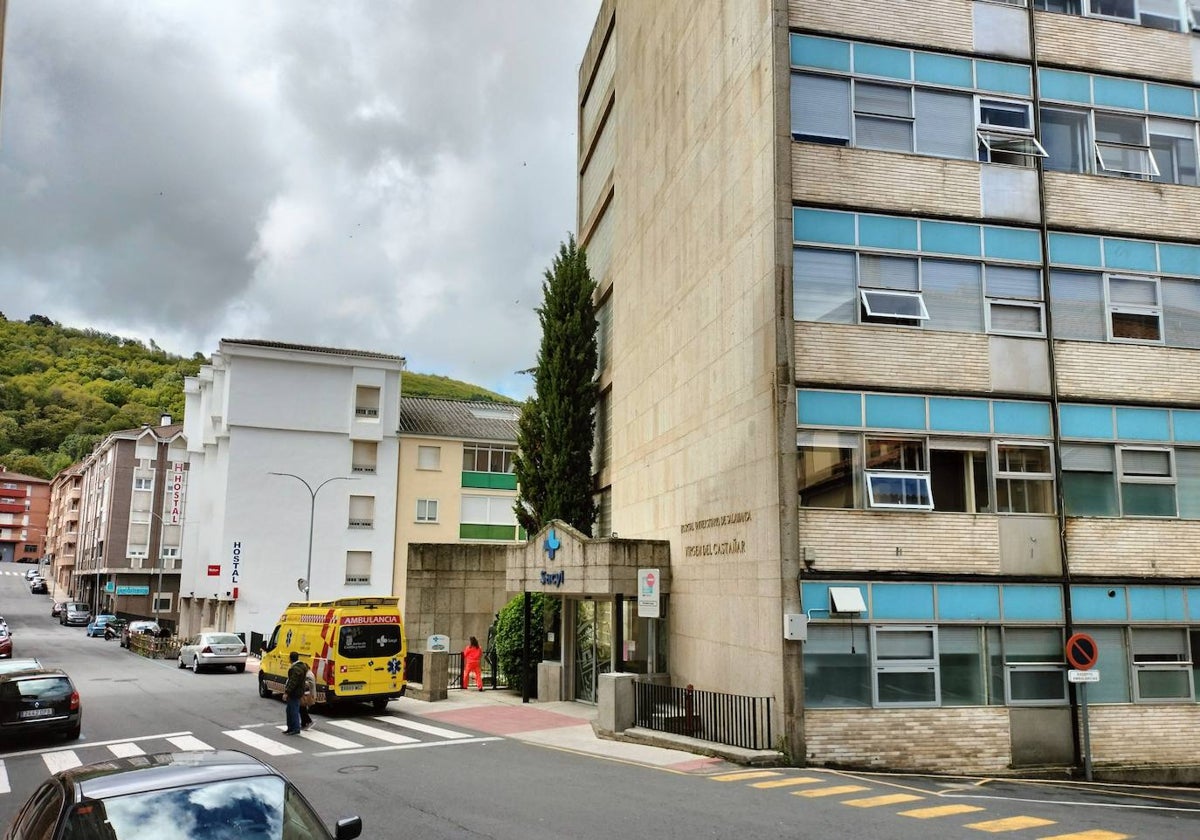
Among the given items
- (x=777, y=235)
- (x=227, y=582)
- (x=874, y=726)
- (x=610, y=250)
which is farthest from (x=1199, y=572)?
(x=227, y=582)

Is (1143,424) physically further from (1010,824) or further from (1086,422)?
(1010,824)

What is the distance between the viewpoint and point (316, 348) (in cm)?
5512

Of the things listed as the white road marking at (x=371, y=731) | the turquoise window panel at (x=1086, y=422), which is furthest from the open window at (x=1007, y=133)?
the white road marking at (x=371, y=731)

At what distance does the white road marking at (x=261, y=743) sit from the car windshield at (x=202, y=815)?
11.5m

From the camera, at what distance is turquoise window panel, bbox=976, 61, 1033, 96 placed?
788 inches

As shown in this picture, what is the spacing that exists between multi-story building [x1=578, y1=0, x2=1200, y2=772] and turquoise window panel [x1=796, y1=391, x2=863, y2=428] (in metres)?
0.05

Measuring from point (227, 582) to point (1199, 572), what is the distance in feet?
149

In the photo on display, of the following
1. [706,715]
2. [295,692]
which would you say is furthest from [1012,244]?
[295,692]

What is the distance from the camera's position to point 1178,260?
807 inches

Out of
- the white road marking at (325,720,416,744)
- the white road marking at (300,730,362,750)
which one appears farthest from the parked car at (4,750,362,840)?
the white road marking at (325,720,416,744)

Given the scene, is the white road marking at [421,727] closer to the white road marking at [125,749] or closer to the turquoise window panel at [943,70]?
the white road marking at [125,749]

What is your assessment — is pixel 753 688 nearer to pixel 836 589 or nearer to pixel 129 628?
pixel 836 589

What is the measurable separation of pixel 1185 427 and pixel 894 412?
6.68 meters

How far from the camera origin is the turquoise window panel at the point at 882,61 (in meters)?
19.4
